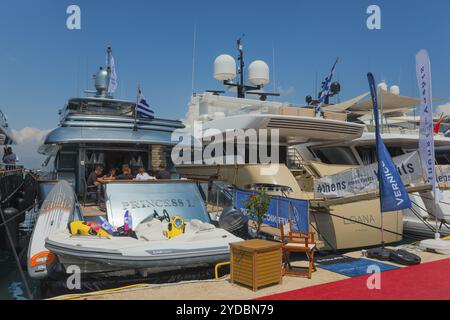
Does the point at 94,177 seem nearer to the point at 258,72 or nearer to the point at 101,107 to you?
the point at 101,107

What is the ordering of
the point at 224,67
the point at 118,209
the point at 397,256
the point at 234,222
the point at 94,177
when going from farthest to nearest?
the point at 224,67 → the point at 94,177 → the point at 234,222 → the point at 118,209 → the point at 397,256

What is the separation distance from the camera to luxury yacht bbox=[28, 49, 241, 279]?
643cm

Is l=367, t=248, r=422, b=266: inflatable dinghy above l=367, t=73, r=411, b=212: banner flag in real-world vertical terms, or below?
below

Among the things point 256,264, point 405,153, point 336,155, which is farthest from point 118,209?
point 405,153

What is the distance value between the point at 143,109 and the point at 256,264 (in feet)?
26.0

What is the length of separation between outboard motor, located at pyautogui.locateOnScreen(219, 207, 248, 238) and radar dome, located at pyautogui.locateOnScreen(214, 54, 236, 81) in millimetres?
11445

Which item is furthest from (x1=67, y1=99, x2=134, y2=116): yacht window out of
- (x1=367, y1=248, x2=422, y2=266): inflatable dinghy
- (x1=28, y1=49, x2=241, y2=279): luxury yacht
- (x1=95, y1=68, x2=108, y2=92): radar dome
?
(x1=367, y1=248, x2=422, y2=266): inflatable dinghy

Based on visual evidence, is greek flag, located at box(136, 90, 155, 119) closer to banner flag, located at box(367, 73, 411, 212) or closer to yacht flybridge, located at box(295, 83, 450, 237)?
yacht flybridge, located at box(295, 83, 450, 237)

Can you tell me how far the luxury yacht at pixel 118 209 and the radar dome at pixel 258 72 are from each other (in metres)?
7.09

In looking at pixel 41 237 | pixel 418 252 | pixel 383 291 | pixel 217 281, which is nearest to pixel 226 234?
pixel 217 281

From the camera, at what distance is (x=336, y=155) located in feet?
49.3

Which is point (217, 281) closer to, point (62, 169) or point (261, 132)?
point (261, 132)

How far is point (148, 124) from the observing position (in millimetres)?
12711

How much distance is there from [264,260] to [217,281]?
103cm
